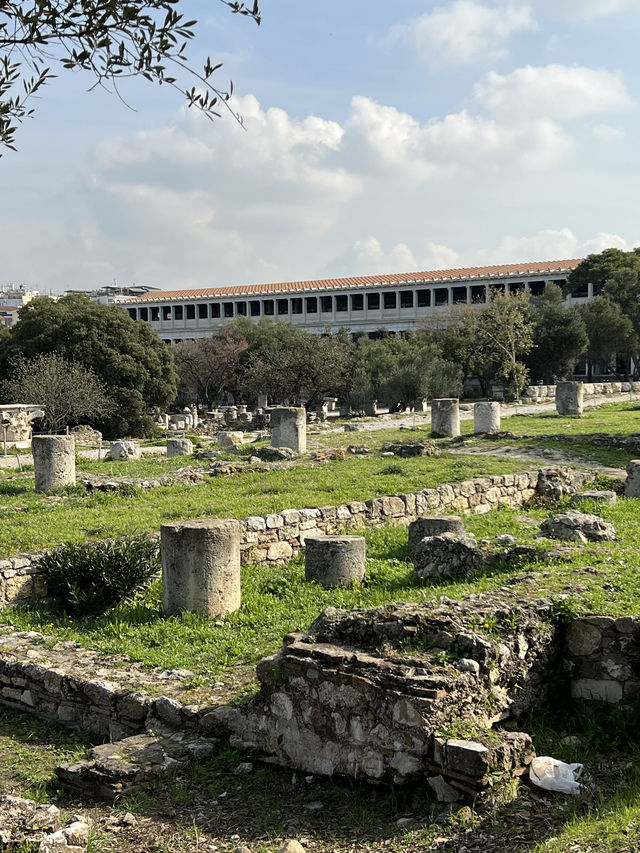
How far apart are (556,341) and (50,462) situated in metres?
39.3

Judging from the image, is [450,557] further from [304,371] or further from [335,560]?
[304,371]

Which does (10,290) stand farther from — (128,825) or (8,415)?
(128,825)

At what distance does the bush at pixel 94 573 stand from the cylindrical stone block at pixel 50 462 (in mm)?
6834

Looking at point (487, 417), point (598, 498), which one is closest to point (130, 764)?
point (598, 498)

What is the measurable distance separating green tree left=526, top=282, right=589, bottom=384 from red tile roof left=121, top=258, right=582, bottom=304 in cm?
2567

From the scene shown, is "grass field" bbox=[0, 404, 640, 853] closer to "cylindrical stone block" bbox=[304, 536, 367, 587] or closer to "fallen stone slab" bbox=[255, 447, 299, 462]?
"cylindrical stone block" bbox=[304, 536, 367, 587]

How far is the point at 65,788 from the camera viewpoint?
232 inches

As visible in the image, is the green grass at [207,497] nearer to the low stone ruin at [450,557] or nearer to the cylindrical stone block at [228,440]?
the low stone ruin at [450,557]

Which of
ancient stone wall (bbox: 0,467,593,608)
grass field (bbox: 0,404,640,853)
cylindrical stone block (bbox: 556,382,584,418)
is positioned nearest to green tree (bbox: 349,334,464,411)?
cylindrical stone block (bbox: 556,382,584,418)

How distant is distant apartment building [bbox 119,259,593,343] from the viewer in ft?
252

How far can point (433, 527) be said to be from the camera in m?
10.9

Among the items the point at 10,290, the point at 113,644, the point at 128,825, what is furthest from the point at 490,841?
the point at 10,290

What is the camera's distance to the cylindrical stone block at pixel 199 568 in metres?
8.80

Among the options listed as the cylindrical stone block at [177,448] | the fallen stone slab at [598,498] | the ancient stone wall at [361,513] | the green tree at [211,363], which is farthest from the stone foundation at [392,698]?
the green tree at [211,363]
